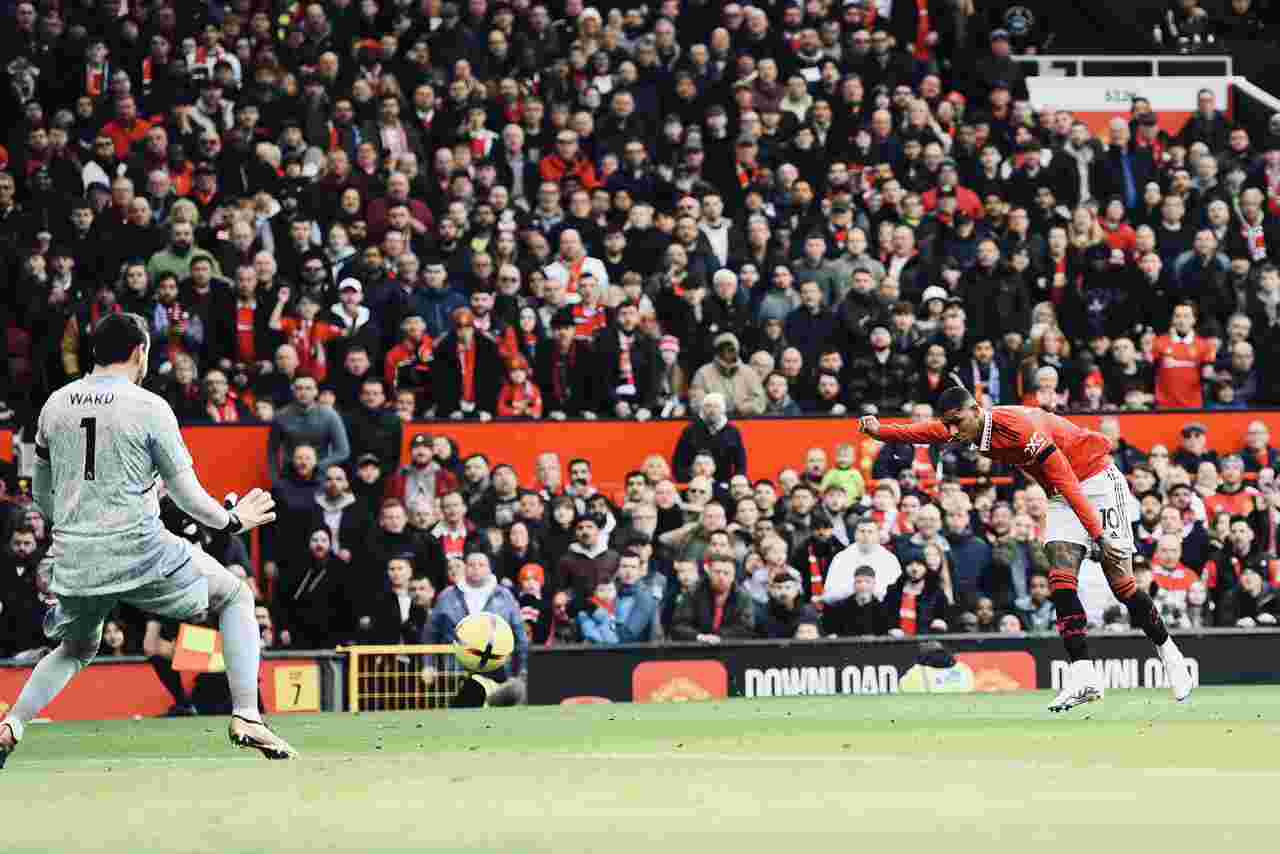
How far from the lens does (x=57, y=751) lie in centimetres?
1255

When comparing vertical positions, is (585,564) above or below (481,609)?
above

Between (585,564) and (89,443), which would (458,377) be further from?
(89,443)

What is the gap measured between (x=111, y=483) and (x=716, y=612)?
351 inches

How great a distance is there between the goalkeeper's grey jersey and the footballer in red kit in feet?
16.5

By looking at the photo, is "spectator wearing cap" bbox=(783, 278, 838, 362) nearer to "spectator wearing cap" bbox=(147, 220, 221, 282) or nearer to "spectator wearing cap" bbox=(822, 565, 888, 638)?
"spectator wearing cap" bbox=(822, 565, 888, 638)

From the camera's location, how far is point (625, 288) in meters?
21.4

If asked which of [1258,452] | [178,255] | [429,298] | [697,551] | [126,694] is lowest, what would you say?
[126,694]

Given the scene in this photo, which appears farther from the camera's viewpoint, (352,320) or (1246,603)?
(352,320)

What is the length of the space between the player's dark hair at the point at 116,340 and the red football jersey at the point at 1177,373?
1417 centimetres

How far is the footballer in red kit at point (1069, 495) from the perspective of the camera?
552 inches

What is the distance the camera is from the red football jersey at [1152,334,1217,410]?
22281mm

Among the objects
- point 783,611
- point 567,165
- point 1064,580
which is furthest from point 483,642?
point 567,165

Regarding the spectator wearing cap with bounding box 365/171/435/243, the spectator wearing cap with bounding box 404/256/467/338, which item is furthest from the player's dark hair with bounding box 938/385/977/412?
the spectator wearing cap with bounding box 365/171/435/243

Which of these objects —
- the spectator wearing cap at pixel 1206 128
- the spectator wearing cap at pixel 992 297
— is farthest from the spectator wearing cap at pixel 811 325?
the spectator wearing cap at pixel 1206 128
